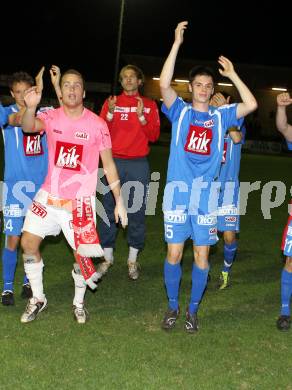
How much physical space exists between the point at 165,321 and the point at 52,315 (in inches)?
44.5

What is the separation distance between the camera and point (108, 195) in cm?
754

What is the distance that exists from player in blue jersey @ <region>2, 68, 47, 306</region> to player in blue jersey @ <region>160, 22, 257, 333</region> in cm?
140

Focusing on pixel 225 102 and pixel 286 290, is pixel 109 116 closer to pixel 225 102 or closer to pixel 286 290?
pixel 225 102

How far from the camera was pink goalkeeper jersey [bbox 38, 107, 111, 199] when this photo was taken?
535 centimetres

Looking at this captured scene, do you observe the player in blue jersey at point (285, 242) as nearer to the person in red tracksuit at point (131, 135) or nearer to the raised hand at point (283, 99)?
the raised hand at point (283, 99)

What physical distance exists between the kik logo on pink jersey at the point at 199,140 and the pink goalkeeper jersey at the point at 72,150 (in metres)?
0.78

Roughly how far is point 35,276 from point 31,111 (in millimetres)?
1656

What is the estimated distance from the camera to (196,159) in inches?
214

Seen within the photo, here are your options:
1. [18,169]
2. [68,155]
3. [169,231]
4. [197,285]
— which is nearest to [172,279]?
[197,285]

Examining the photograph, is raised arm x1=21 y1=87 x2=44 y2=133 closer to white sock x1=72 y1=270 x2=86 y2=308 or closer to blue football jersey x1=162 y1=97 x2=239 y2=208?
blue football jersey x1=162 y1=97 x2=239 y2=208

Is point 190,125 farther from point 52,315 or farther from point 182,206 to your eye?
point 52,315

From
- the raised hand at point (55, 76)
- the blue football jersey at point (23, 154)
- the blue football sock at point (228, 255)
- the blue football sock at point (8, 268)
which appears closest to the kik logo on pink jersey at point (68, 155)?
the blue football jersey at point (23, 154)

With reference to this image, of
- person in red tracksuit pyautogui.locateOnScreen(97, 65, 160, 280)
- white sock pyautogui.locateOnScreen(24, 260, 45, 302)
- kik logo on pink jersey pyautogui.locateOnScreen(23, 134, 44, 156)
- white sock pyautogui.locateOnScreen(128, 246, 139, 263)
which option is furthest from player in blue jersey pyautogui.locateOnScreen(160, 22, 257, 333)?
white sock pyautogui.locateOnScreen(128, 246, 139, 263)

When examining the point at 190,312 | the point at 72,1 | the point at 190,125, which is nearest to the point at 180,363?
the point at 190,312
